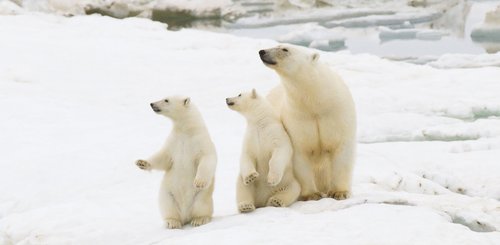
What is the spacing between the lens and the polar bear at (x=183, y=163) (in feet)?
16.7

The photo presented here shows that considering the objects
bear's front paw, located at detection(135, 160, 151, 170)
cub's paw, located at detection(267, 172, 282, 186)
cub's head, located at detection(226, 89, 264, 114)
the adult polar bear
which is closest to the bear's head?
the adult polar bear

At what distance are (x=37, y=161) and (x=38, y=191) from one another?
32.5 inches

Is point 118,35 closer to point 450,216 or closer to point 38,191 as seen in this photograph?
point 38,191

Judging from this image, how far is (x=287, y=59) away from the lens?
5.12 metres

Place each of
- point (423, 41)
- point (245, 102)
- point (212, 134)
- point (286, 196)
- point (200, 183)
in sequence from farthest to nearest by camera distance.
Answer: point (423, 41) → point (212, 134) → point (245, 102) → point (286, 196) → point (200, 183)

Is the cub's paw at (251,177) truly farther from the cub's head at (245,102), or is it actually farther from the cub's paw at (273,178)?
the cub's head at (245,102)

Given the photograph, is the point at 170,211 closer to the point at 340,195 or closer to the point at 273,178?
the point at 273,178

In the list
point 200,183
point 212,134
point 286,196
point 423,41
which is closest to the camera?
point 200,183

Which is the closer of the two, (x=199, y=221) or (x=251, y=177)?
(x=251, y=177)

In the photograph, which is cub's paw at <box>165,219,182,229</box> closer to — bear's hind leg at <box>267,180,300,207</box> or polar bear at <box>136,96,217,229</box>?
Answer: polar bear at <box>136,96,217,229</box>

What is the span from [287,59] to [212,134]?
16.6 ft

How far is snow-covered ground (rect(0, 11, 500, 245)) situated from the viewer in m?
4.66

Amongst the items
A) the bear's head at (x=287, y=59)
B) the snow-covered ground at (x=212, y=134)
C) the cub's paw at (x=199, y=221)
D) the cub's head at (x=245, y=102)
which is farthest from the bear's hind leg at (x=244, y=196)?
the bear's head at (x=287, y=59)

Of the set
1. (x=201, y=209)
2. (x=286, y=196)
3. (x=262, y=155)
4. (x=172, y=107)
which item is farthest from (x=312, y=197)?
(x=172, y=107)
